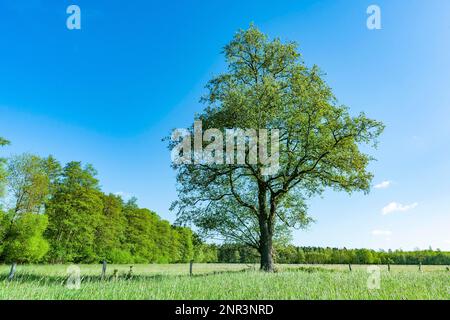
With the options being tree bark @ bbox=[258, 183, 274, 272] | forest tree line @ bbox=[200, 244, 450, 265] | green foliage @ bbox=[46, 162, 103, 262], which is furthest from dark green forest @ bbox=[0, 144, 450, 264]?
forest tree line @ bbox=[200, 244, 450, 265]

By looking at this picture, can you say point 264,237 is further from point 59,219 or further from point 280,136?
point 59,219

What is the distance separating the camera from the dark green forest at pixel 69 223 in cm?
4181

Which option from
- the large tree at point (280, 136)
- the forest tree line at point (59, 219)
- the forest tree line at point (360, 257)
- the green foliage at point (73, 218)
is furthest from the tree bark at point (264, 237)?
the forest tree line at point (360, 257)

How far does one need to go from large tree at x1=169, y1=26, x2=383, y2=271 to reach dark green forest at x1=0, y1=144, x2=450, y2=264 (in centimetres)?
586

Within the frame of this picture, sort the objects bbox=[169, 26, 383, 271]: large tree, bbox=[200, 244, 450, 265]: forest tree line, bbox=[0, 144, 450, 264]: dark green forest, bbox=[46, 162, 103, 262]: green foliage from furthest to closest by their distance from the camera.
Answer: bbox=[200, 244, 450, 265]: forest tree line → bbox=[46, 162, 103, 262]: green foliage → bbox=[0, 144, 450, 264]: dark green forest → bbox=[169, 26, 383, 271]: large tree

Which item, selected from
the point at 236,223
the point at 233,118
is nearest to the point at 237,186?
the point at 236,223

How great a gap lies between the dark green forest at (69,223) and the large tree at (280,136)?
5861 mm

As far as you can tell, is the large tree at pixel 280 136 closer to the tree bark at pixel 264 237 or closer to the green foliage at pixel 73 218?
the tree bark at pixel 264 237

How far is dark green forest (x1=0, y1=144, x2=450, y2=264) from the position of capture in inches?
1646

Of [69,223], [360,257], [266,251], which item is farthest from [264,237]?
[360,257]

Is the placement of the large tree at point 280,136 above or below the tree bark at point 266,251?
above

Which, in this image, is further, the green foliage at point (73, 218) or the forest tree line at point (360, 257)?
the forest tree line at point (360, 257)

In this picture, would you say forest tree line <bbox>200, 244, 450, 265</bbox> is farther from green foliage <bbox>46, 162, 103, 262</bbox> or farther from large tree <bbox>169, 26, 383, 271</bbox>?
large tree <bbox>169, 26, 383, 271</bbox>

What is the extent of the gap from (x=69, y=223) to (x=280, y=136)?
124 feet
